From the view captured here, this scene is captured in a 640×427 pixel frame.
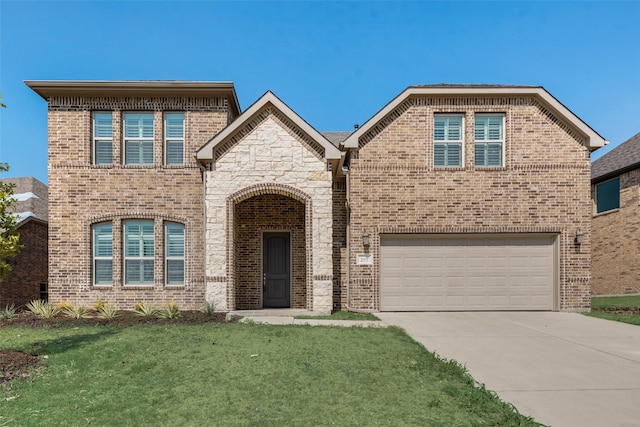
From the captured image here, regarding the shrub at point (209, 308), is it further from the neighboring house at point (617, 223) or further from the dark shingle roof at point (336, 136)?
the neighboring house at point (617, 223)

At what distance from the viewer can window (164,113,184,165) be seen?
39.0 ft

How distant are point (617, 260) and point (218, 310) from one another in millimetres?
18547

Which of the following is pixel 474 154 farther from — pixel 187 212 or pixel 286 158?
pixel 187 212

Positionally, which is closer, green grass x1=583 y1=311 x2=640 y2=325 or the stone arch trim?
green grass x1=583 y1=311 x2=640 y2=325

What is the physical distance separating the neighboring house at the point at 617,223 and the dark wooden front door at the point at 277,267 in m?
15.9

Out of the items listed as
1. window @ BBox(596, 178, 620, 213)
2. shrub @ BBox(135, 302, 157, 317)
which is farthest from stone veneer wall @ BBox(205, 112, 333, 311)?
window @ BBox(596, 178, 620, 213)

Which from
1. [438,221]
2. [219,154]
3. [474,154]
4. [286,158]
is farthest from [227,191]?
[474,154]

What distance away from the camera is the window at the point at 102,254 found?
11.6m

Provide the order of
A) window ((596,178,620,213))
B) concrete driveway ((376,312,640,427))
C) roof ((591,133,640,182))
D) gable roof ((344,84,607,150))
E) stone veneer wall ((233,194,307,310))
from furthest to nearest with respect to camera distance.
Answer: window ((596,178,620,213)) < roof ((591,133,640,182)) < stone veneer wall ((233,194,307,310)) < gable roof ((344,84,607,150)) < concrete driveway ((376,312,640,427))

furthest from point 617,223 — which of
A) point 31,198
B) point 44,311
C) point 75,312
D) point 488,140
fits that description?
point 31,198

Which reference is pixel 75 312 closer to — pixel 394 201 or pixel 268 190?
pixel 268 190

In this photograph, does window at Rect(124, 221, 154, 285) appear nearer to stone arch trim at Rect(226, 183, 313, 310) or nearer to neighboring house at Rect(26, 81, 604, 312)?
neighboring house at Rect(26, 81, 604, 312)

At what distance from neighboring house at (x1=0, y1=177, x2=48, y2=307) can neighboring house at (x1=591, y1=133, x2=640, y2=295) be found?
80.9 ft

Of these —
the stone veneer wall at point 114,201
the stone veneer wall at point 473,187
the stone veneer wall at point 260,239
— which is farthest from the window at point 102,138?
the stone veneer wall at point 473,187
